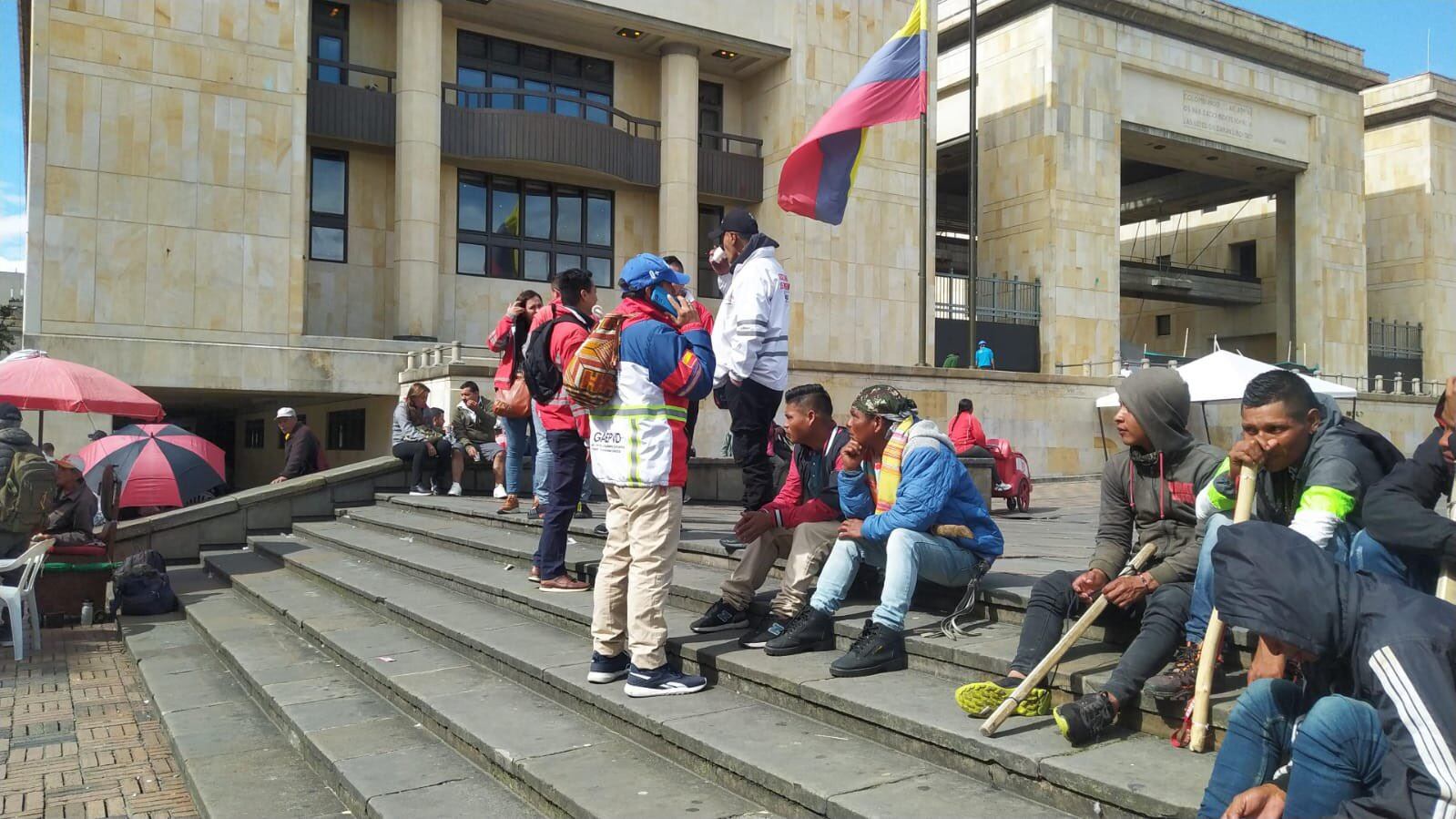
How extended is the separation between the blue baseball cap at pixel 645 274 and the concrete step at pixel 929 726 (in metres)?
1.75

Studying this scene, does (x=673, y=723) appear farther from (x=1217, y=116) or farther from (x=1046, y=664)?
(x=1217, y=116)

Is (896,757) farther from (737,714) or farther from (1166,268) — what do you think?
(1166,268)

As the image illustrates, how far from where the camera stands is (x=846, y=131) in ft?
32.8

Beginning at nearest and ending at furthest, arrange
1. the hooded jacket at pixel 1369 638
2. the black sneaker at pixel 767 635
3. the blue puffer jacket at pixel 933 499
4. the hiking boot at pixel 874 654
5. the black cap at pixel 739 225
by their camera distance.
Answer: the hooded jacket at pixel 1369 638, the hiking boot at pixel 874 654, the blue puffer jacket at pixel 933 499, the black sneaker at pixel 767 635, the black cap at pixel 739 225

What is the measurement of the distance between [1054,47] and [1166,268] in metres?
11.7

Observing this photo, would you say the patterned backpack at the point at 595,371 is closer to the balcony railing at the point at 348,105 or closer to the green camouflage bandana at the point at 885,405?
the green camouflage bandana at the point at 885,405

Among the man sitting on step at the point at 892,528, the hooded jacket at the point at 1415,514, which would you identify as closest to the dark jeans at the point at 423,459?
the man sitting on step at the point at 892,528

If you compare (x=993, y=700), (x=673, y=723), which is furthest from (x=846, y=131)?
(x=993, y=700)

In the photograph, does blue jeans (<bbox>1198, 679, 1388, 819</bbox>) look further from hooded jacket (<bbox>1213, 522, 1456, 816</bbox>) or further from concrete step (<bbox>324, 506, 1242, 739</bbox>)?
concrete step (<bbox>324, 506, 1242, 739</bbox>)

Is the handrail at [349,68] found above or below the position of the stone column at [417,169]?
above

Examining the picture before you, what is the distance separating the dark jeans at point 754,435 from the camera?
6102 millimetres

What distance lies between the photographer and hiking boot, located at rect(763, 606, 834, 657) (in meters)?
4.75

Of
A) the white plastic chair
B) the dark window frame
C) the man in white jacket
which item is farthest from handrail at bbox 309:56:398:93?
the man in white jacket

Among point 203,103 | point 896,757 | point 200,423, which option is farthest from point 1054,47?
point 896,757
